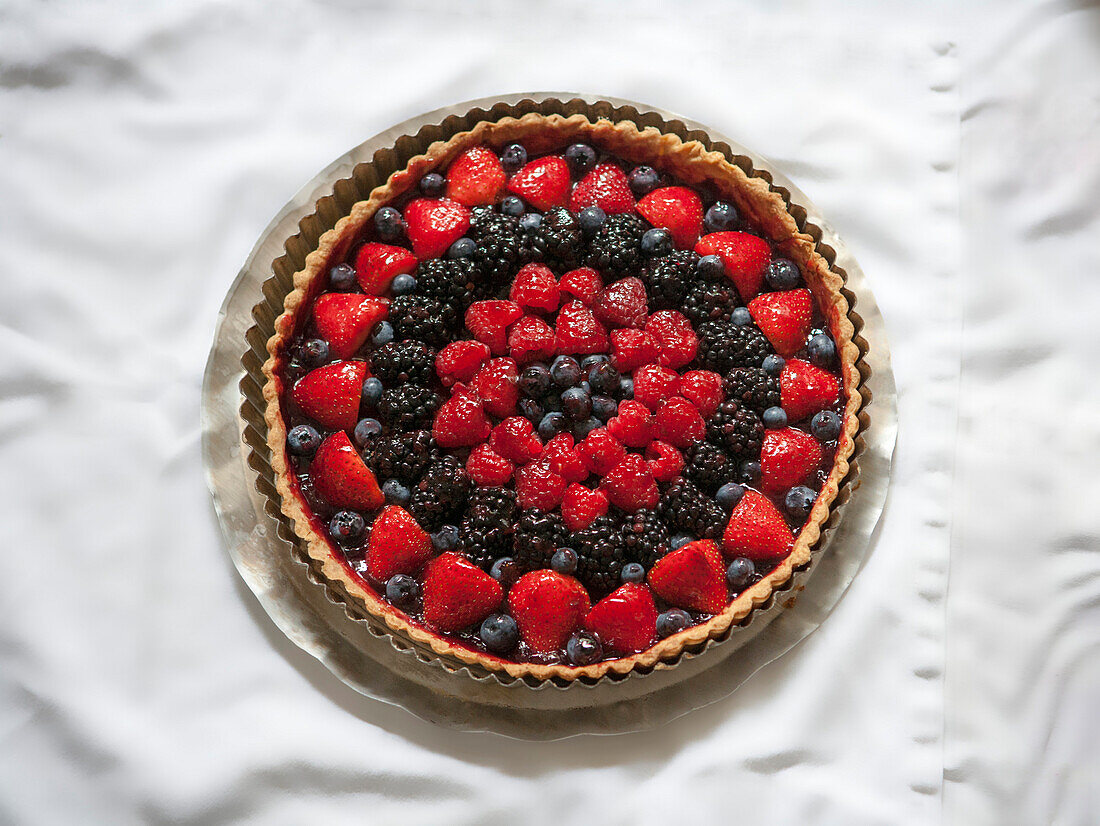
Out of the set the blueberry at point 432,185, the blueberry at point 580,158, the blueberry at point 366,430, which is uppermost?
the blueberry at point 580,158

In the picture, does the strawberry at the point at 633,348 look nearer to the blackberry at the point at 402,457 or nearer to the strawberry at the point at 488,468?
the strawberry at the point at 488,468

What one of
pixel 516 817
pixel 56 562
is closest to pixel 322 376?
pixel 56 562

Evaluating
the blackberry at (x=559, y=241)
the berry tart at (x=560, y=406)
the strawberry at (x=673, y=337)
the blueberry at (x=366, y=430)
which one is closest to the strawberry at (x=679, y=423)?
the berry tart at (x=560, y=406)

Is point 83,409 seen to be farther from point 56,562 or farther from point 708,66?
point 708,66

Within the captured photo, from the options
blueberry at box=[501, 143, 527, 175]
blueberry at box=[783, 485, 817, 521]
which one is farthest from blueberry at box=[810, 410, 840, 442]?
blueberry at box=[501, 143, 527, 175]

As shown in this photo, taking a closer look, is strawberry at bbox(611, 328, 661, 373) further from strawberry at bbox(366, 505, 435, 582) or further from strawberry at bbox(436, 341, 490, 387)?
strawberry at bbox(366, 505, 435, 582)
